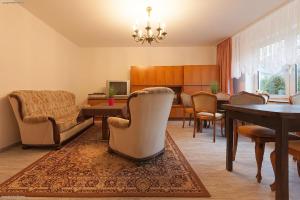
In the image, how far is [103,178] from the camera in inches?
81.1

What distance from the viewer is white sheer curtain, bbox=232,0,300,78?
11.3ft

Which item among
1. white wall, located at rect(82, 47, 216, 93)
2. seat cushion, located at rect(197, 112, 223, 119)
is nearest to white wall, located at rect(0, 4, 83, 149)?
white wall, located at rect(82, 47, 216, 93)

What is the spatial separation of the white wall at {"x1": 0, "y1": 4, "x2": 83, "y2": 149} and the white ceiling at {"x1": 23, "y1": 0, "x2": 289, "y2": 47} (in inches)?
10.2

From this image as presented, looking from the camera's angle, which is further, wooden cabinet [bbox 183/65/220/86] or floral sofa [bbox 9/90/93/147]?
wooden cabinet [bbox 183/65/220/86]

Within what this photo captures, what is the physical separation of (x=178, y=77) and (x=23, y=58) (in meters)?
4.22

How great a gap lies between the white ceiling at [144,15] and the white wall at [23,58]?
0.26m

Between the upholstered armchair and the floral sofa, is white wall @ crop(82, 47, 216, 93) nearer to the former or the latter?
the floral sofa

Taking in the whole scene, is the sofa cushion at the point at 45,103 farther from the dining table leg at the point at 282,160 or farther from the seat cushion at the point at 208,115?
the dining table leg at the point at 282,160

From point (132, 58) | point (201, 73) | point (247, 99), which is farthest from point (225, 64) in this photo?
point (247, 99)

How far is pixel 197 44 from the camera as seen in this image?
256 inches

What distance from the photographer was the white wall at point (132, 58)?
672 centimetres

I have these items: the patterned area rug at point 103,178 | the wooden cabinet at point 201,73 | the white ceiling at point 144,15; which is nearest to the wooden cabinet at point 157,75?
the wooden cabinet at point 201,73

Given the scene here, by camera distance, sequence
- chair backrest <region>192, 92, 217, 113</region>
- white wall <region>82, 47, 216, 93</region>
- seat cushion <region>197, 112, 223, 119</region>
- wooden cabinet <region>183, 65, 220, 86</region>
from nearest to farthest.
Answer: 1. chair backrest <region>192, 92, 217, 113</region>
2. seat cushion <region>197, 112, 223, 119</region>
3. wooden cabinet <region>183, 65, 220, 86</region>
4. white wall <region>82, 47, 216, 93</region>

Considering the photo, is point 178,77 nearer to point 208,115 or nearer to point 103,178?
point 208,115
